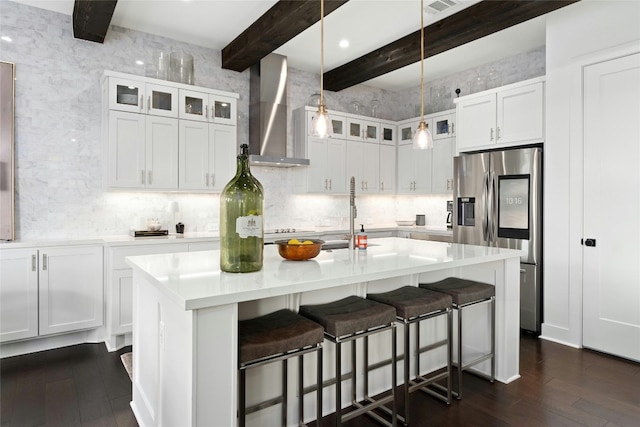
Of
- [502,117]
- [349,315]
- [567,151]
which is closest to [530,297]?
[567,151]

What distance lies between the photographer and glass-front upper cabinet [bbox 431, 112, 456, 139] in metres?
5.14

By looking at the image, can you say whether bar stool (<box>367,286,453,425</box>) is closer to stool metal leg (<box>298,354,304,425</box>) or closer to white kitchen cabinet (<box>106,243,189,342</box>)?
stool metal leg (<box>298,354,304,425</box>)

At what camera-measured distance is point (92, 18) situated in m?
3.34

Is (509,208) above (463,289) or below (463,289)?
above

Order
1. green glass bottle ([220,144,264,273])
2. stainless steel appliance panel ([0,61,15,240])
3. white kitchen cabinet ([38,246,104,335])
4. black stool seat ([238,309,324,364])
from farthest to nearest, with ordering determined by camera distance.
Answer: stainless steel appliance panel ([0,61,15,240]), white kitchen cabinet ([38,246,104,335]), green glass bottle ([220,144,264,273]), black stool seat ([238,309,324,364])

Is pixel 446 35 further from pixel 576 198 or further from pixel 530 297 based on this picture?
pixel 530 297

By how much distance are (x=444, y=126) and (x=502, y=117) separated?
3.76 ft

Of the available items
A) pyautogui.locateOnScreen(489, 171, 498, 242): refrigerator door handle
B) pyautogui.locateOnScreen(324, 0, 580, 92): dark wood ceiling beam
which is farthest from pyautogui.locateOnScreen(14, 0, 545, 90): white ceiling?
pyautogui.locateOnScreen(489, 171, 498, 242): refrigerator door handle

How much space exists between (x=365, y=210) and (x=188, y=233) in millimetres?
2823

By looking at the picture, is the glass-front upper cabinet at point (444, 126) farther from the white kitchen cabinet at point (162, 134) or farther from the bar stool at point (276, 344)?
the bar stool at point (276, 344)

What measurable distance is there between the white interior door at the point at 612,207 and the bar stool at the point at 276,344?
284 cm

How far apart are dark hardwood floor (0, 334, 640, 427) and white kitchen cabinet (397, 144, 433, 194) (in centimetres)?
282

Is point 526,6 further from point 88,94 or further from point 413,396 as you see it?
point 88,94

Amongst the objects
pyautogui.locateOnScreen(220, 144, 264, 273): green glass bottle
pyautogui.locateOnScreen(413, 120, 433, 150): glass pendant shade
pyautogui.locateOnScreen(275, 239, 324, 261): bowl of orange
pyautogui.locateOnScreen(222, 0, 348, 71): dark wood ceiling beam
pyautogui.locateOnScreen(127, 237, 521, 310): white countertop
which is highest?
pyautogui.locateOnScreen(222, 0, 348, 71): dark wood ceiling beam
